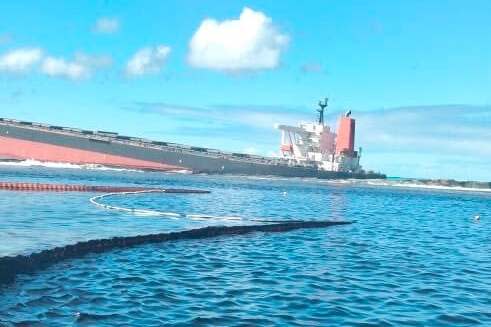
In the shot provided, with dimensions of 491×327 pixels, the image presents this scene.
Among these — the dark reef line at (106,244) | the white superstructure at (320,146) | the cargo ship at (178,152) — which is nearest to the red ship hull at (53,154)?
the cargo ship at (178,152)

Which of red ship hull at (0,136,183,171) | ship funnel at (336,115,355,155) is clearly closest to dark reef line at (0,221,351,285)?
red ship hull at (0,136,183,171)

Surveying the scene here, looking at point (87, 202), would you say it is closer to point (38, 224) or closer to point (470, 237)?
point (38, 224)

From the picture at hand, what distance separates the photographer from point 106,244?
17.8 metres

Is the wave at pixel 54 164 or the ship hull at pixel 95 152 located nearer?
the ship hull at pixel 95 152

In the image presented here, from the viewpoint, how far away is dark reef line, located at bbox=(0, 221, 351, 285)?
13164 millimetres

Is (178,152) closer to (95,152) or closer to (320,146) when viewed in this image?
(95,152)

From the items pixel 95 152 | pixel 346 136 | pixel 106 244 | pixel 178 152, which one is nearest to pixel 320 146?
pixel 346 136

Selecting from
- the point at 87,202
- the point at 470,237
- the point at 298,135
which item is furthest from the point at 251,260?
the point at 298,135

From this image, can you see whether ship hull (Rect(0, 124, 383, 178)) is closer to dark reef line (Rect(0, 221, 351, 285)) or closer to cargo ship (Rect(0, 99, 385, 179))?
cargo ship (Rect(0, 99, 385, 179))

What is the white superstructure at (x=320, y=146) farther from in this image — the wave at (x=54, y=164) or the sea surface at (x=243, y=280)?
the sea surface at (x=243, y=280)

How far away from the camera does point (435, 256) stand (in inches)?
790

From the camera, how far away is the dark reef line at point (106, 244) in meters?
13.2

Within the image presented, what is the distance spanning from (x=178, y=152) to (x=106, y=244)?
8979 centimetres

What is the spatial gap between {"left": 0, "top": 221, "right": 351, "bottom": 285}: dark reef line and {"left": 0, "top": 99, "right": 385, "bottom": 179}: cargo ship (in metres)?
80.4
